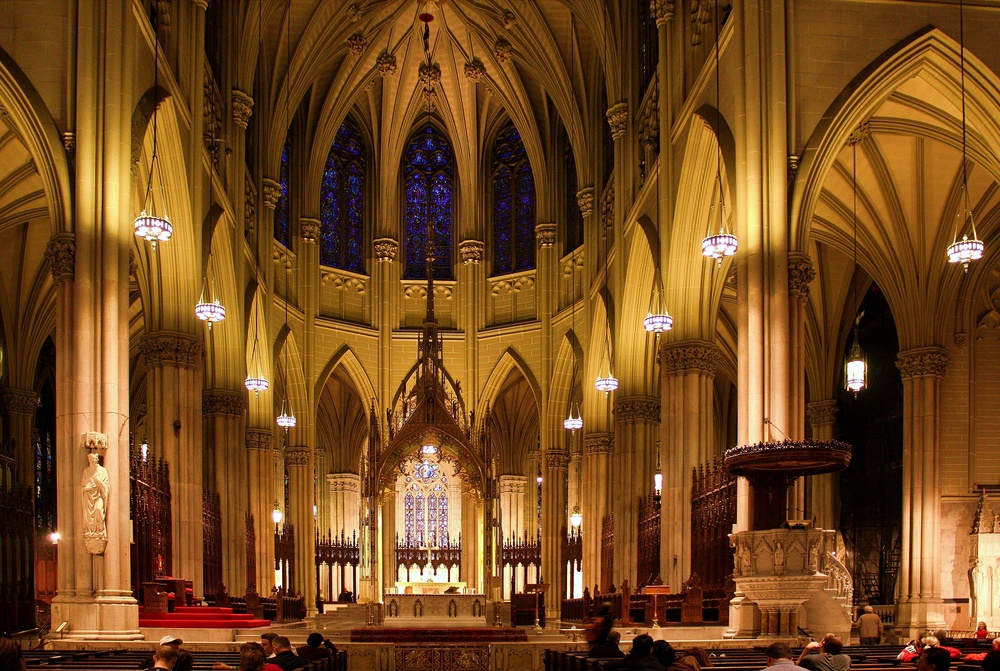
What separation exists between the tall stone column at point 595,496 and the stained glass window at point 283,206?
12.8 m

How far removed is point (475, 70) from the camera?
44469 mm

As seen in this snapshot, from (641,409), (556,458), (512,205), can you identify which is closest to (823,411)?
(641,409)

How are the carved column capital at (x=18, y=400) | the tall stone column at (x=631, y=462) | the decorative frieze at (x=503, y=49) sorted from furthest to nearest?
the decorative frieze at (x=503, y=49) → the carved column capital at (x=18, y=400) → the tall stone column at (x=631, y=462)

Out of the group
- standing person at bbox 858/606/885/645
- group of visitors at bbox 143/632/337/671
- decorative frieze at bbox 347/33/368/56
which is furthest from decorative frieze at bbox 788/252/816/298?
decorative frieze at bbox 347/33/368/56

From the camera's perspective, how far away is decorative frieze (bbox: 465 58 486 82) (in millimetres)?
44344

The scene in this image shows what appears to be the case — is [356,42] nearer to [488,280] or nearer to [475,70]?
[475,70]

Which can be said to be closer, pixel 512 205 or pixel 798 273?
pixel 798 273

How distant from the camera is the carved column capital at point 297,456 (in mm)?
43281

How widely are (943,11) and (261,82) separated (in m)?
23.0

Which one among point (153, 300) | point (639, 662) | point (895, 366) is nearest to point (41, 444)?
point (153, 300)

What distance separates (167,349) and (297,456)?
17.1 m

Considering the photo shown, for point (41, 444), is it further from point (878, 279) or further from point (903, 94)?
point (903, 94)

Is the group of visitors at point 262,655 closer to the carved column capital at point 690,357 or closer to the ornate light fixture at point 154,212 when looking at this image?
the ornate light fixture at point 154,212

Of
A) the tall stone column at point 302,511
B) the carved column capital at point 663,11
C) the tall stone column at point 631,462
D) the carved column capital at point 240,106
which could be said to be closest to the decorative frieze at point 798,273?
the carved column capital at point 663,11
